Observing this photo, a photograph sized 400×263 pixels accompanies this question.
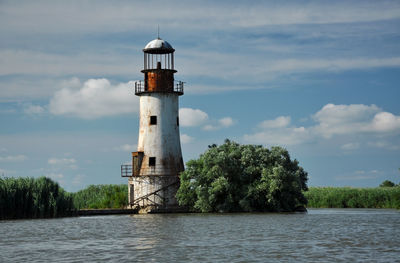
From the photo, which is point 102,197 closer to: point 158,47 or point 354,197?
point 158,47

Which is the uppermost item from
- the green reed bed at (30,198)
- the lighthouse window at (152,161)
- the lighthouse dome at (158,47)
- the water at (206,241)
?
the lighthouse dome at (158,47)

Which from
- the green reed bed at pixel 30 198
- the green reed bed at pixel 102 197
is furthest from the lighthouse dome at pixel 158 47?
the green reed bed at pixel 30 198

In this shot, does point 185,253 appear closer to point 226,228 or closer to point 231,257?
point 231,257

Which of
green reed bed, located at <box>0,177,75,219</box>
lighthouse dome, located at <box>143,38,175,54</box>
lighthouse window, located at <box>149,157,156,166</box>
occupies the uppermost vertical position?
lighthouse dome, located at <box>143,38,175,54</box>

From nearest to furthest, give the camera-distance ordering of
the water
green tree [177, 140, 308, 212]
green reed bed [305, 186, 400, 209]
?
the water < green tree [177, 140, 308, 212] < green reed bed [305, 186, 400, 209]

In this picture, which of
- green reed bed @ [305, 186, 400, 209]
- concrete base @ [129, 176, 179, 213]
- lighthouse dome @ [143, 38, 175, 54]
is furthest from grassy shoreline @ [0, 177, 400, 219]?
lighthouse dome @ [143, 38, 175, 54]

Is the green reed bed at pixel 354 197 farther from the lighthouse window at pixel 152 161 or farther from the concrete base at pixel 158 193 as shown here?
the lighthouse window at pixel 152 161

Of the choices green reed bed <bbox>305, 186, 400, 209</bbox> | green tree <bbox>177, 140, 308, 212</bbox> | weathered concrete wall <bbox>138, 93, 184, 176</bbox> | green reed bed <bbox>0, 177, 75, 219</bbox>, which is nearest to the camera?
green reed bed <bbox>0, 177, 75, 219</bbox>

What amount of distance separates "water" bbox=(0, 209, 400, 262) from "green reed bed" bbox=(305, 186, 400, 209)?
737 inches

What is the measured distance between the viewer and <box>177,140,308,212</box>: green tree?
51.5 m

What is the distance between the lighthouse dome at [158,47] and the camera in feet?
186

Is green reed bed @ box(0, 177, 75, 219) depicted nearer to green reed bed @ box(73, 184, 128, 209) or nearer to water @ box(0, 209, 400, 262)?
water @ box(0, 209, 400, 262)

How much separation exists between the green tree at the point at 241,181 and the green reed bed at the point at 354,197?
9.79 metres

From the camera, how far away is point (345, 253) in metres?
24.5
